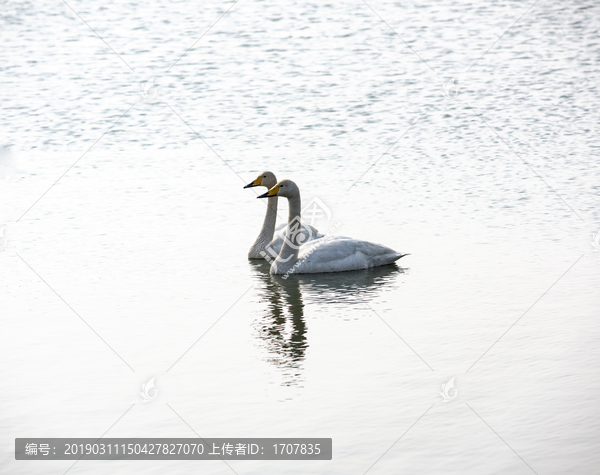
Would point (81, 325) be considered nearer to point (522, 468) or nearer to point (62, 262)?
point (62, 262)

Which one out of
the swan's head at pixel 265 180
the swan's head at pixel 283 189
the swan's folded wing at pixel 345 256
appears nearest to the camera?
the swan's folded wing at pixel 345 256

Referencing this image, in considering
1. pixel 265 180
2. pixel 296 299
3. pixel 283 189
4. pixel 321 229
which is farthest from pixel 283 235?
pixel 296 299

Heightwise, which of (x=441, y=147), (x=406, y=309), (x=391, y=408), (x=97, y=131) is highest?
(x=391, y=408)

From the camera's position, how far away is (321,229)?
13.5 metres

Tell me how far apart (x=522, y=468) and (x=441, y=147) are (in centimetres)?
1093

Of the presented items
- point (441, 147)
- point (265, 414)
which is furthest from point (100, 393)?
point (441, 147)

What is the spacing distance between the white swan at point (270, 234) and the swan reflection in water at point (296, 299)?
0.15 meters

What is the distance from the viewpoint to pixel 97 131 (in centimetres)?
1919

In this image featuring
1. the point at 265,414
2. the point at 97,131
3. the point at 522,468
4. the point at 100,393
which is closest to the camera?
the point at 522,468

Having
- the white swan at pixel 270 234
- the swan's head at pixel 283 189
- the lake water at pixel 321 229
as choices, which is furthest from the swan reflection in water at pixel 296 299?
the swan's head at pixel 283 189

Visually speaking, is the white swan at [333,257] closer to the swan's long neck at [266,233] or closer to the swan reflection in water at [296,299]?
the swan reflection in water at [296,299]

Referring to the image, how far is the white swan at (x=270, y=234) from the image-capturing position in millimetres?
12477

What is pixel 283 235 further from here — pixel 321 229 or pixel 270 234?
pixel 321 229

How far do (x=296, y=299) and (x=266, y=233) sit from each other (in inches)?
77.8
